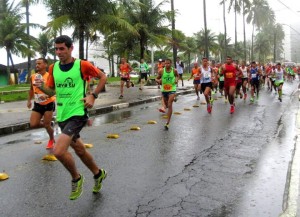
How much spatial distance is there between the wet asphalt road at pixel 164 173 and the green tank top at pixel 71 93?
A: 102 cm

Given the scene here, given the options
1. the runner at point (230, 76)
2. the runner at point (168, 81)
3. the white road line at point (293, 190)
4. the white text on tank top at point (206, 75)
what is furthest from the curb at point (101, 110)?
the white road line at point (293, 190)

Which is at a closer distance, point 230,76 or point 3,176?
point 3,176

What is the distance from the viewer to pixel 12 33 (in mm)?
39312

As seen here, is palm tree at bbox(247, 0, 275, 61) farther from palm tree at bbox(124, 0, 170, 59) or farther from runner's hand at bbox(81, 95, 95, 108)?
runner's hand at bbox(81, 95, 95, 108)

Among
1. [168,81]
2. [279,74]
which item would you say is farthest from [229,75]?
[279,74]

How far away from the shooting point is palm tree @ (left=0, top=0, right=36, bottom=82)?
128ft

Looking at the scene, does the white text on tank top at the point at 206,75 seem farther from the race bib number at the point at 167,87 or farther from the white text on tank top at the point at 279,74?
the white text on tank top at the point at 279,74

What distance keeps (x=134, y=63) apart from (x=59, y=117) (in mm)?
63412

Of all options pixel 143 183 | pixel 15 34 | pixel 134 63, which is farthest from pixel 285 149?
pixel 134 63

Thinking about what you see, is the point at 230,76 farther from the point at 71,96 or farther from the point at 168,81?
the point at 71,96

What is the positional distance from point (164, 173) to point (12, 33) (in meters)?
37.5

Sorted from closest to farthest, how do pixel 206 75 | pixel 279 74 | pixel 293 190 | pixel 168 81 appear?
pixel 293 190
pixel 168 81
pixel 206 75
pixel 279 74

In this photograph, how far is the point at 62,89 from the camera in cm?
449

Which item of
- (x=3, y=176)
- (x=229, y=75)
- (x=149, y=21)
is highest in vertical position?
(x=149, y=21)
